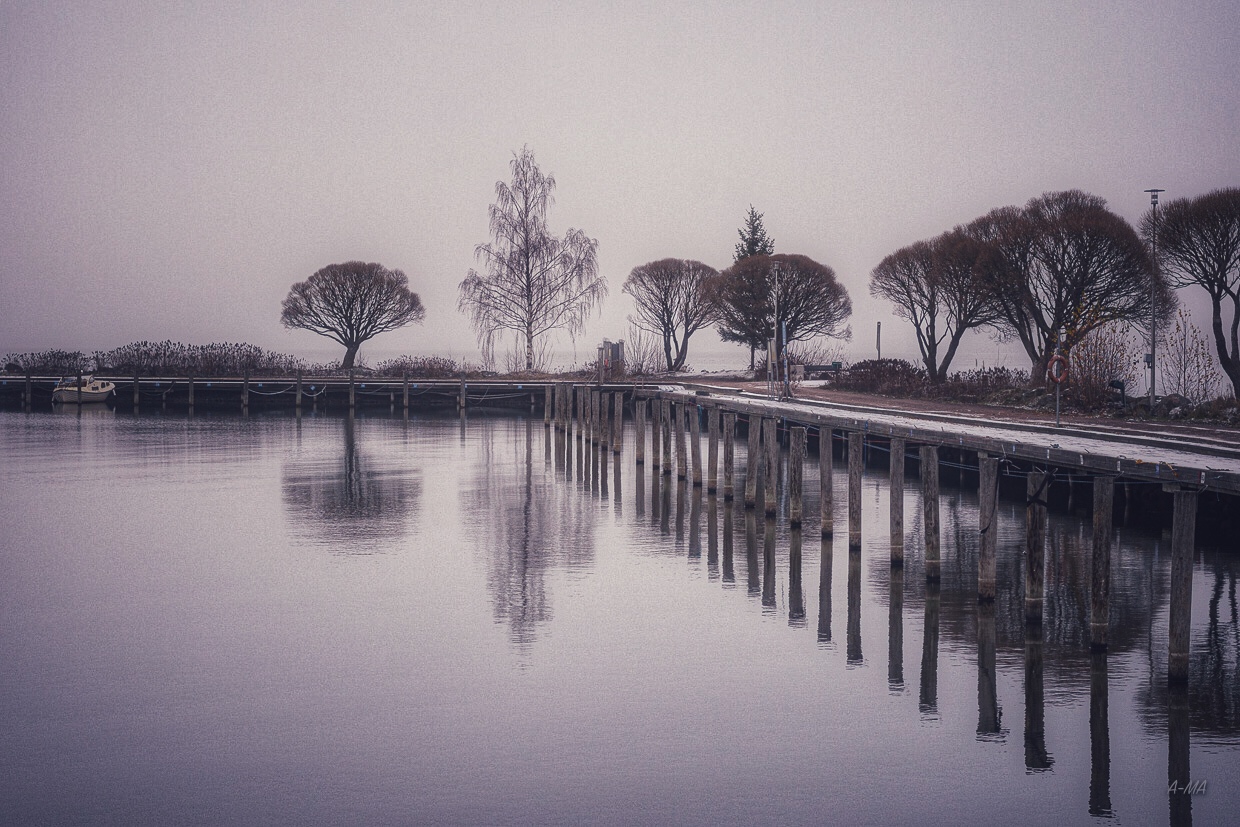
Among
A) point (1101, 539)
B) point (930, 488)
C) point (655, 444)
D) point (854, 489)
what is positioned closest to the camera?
point (1101, 539)

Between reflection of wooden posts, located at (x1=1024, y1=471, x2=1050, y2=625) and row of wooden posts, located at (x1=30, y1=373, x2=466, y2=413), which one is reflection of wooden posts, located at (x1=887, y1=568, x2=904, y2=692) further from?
row of wooden posts, located at (x1=30, y1=373, x2=466, y2=413)

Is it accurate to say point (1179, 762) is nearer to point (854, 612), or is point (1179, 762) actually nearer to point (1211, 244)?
point (854, 612)

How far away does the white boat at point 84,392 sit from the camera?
66562 millimetres

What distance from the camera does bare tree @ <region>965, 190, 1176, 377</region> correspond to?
4459 cm

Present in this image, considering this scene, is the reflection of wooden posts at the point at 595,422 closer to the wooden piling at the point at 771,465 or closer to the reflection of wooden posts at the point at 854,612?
the wooden piling at the point at 771,465

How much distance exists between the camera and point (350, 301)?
84.9 m

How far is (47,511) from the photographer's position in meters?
26.3

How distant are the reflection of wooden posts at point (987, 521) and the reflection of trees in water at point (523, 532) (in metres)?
5.81

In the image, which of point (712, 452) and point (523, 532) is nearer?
point (523, 532)

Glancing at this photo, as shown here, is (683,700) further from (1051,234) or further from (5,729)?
(1051,234)

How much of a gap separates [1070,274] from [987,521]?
113ft

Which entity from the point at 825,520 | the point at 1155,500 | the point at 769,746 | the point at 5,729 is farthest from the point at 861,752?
the point at 1155,500

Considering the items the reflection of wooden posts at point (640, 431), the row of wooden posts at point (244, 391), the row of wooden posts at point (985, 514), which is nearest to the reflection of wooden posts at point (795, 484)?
the row of wooden posts at point (985, 514)

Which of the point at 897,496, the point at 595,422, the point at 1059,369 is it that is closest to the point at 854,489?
the point at 897,496
